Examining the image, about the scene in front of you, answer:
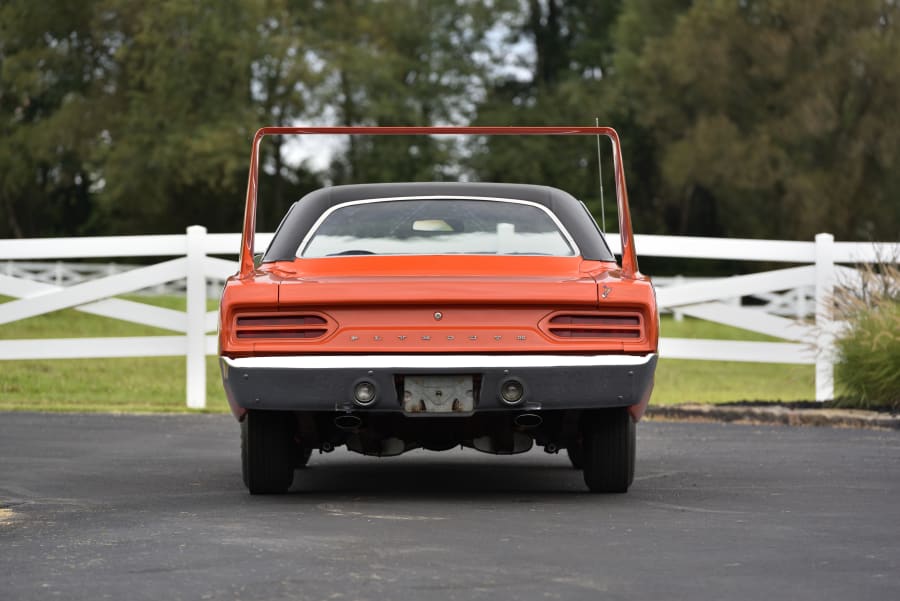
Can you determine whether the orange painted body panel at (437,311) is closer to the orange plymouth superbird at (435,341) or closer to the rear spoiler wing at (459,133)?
the orange plymouth superbird at (435,341)

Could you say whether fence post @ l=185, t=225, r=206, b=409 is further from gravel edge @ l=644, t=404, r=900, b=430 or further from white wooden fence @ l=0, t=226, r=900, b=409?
gravel edge @ l=644, t=404, r=900, b=430

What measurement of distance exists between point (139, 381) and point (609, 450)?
11.1 metres

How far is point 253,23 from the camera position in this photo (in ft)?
172

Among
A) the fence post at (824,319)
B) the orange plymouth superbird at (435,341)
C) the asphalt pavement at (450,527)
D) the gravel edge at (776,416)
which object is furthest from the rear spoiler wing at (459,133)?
the fence post at (824,319)

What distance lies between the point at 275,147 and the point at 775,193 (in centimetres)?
1485

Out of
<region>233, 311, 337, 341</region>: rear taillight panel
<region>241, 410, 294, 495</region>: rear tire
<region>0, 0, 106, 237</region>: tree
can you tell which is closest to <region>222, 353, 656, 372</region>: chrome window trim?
<region>233, 311, 337, 341</region>: rear taillight panel

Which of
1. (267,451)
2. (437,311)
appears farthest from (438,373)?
(267,451)

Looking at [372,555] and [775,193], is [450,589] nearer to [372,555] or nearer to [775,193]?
[372,555]

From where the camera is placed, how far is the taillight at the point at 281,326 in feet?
26.2

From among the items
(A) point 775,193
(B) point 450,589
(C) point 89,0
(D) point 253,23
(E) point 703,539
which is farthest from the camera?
(C) point 89,0

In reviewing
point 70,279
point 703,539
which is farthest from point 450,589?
point 70,279

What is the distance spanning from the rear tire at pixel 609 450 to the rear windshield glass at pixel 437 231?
0.85 meters

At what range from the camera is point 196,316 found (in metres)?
15.5

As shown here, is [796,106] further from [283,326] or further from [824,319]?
[283,326]
